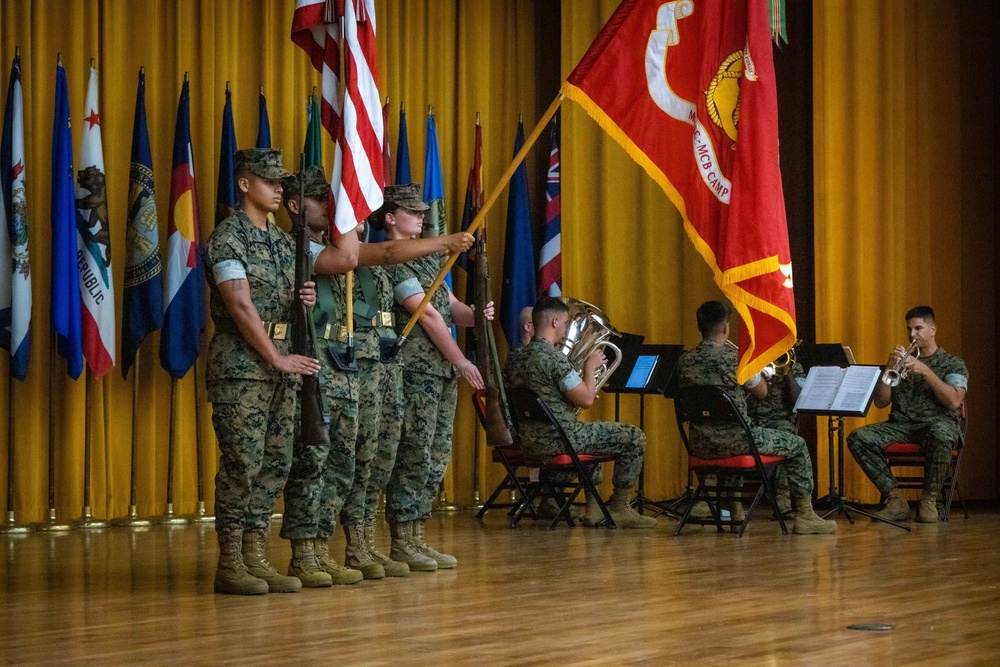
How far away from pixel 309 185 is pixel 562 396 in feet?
9.24

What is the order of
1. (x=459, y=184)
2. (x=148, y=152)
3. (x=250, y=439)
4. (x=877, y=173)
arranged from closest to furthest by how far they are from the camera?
1. (x=250, y=439)
2. (x=148, y=152)
3. (x=877, y=173)
4. (x=459, y=184)

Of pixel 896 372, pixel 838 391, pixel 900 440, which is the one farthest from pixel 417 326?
pixel 900 440

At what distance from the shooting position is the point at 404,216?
584 cm

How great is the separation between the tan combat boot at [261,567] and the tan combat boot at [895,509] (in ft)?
14.5

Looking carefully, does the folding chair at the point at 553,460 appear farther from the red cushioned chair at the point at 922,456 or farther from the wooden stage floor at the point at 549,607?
the red cushioned chair at the point at 922,456

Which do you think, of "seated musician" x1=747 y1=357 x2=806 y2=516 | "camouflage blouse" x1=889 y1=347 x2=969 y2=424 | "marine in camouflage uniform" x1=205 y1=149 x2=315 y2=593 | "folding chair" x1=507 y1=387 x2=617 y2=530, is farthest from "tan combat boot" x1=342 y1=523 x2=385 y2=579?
"camouflage blouse" x1=889 y1=347 x2=969 y2=424

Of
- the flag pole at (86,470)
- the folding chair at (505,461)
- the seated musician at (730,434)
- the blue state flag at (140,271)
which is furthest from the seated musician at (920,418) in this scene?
the flag pole at (86,470)

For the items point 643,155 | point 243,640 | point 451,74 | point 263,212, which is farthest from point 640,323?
point 243,640

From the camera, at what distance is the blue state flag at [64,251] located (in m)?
7.88

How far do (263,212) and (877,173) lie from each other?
18.6 ft

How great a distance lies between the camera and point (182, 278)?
27.0 feet

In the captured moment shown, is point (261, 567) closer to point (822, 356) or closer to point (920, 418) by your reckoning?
point (822, 356)

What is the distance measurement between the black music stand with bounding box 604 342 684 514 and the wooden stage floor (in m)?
1.32

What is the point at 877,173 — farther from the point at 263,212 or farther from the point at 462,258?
the point at 263,212
